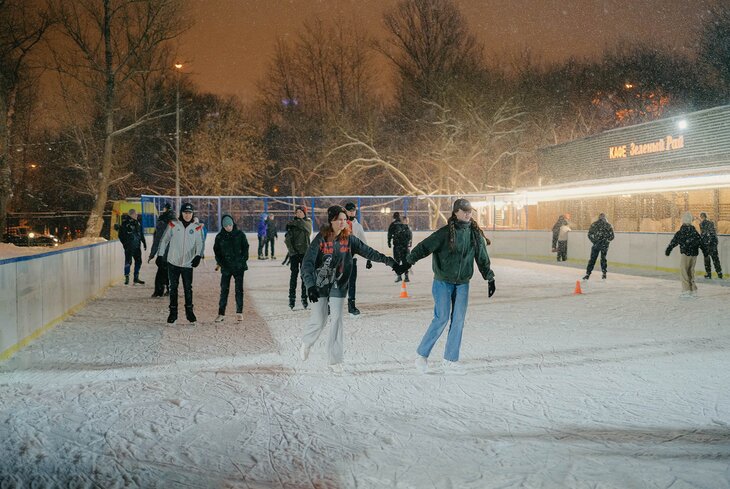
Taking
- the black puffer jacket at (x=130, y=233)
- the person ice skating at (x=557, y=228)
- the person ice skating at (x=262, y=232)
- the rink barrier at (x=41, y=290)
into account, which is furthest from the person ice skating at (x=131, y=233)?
the person ice skating at (x=557, y=228)

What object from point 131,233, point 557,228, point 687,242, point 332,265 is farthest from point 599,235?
point 332,265

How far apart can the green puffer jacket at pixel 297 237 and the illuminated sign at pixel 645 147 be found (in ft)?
61.1

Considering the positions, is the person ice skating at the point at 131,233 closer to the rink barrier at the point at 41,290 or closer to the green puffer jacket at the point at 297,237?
the rink barrier at the point at 41,290

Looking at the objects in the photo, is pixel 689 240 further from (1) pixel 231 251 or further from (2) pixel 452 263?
(1) pixel 231 251

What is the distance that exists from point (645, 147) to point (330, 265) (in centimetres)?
2343

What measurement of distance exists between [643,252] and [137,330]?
52.5 ft

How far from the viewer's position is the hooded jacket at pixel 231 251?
981 cm

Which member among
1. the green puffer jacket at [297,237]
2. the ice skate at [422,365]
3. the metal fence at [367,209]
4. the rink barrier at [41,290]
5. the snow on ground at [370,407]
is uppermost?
the metal fence at [367,209]

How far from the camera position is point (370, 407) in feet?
18.0

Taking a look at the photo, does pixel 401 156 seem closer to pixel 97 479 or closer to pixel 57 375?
pixel 57 375

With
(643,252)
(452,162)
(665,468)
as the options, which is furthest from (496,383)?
(452,162)

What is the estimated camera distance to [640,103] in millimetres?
44344

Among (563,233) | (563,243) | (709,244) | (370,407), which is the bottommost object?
(370,407)

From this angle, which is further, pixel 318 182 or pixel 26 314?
pixel 318 182
